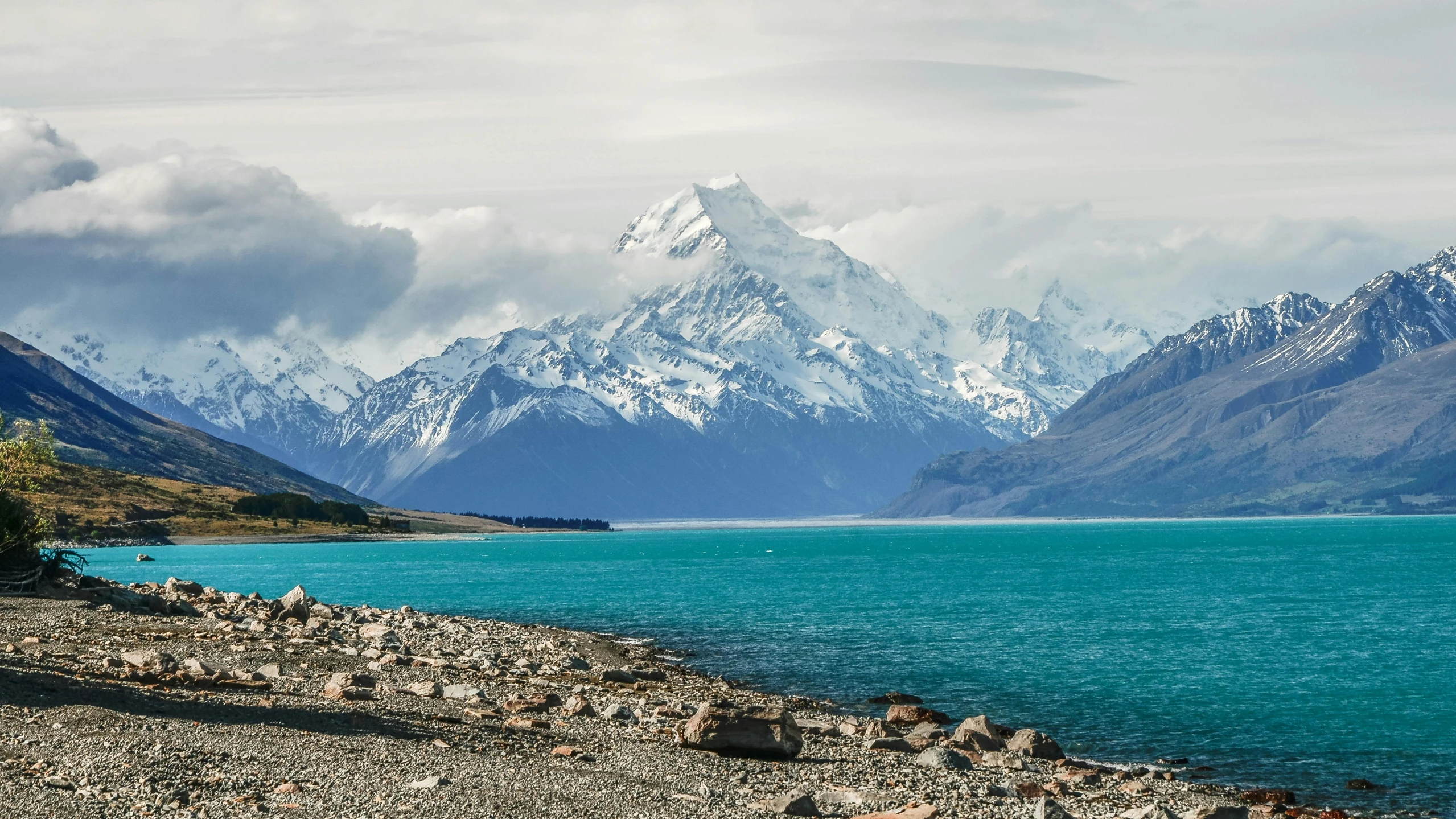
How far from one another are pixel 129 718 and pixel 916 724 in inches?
1240

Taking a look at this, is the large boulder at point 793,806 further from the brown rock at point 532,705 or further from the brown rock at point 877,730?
the brown rock at point 532,705

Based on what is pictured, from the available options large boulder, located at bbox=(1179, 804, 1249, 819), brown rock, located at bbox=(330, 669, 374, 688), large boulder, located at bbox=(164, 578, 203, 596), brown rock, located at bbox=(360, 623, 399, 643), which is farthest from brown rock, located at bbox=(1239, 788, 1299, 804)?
large boulder, located at bbox=(164, 578, 203, 596)

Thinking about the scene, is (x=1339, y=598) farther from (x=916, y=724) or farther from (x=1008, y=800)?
(x=1008, y=800)

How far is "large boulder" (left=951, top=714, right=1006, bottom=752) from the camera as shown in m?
51.1

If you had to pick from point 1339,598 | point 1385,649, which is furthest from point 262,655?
point 1339,598

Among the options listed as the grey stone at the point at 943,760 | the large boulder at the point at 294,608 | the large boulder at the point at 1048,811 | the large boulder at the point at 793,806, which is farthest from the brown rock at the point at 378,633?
the large boulder at the point at 1048,811

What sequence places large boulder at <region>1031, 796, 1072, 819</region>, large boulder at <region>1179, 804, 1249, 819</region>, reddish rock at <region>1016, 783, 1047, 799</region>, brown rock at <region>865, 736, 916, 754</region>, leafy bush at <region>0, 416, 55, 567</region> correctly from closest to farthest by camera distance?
large boulder at <region>1031, 796, 1072, 819</region> → large boulder at <region>1179, 804, 1249, 819</region> → reddish rock at <region>1016, 783, 1047, 799</region> → brown rock at <region>865, 736, 916, 754</region> → leafy bush at <region>0, 416, 55, 567</region>

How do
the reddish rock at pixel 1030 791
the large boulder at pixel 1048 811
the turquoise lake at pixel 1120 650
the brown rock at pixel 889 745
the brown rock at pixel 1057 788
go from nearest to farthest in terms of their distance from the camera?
the large boulder at pixel 1048 811, the reddish rock at pixel 1030 791, the brown rock at pixel 1057 788, the brown rock at pixel 889 745, the turquoise lake at pixel 1120 650

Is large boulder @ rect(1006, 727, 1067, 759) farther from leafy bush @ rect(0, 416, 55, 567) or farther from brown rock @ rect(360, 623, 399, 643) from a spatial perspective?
leafy bush @ rect(0, 416, 55, 567)

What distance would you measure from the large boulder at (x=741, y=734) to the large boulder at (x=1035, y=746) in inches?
439

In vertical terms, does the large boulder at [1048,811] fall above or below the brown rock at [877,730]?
above

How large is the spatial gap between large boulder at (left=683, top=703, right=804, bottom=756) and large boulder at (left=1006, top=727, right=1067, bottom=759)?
11.2 m

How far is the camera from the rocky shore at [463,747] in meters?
33.7

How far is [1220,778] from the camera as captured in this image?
50344 mm
